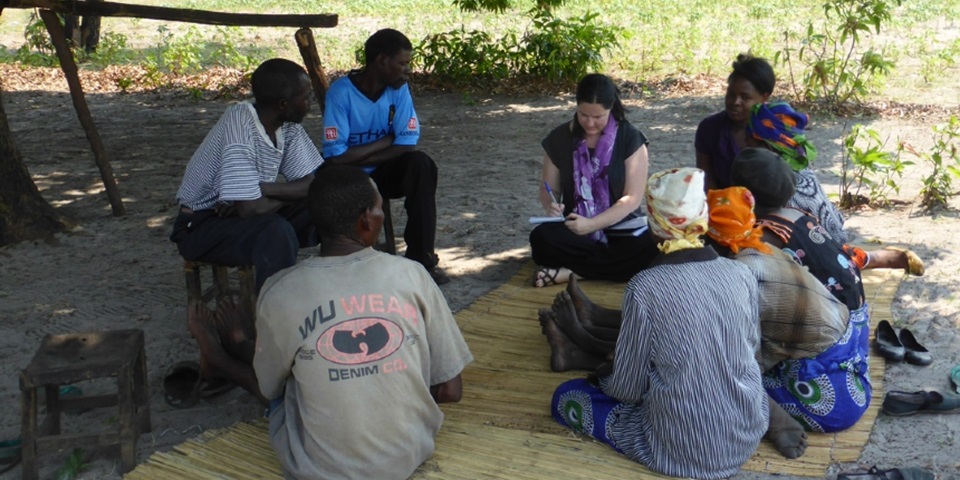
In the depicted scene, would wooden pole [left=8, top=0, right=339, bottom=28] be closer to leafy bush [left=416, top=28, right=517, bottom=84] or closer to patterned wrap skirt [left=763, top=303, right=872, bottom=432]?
patterned wrap skirt [left=763, top=303, right=872, bottom=432]

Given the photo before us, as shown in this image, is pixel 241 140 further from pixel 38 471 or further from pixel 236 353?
pixel 38 471

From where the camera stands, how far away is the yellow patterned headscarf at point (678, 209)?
307 cm

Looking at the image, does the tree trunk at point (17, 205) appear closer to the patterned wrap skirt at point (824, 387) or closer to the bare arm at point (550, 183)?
the bare arm at point (550, 183)

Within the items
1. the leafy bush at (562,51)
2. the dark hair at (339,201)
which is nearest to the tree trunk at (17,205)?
the dark hair at (339,201)

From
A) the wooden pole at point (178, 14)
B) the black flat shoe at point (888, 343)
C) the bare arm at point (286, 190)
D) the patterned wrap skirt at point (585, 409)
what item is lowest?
the black flat shoe at point (888, 343)

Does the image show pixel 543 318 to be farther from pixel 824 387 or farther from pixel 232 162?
pixel 232 162

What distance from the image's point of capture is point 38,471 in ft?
11.4

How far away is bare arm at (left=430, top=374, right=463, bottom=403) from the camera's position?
329 centimetres

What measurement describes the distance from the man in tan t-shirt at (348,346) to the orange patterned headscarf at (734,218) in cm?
104

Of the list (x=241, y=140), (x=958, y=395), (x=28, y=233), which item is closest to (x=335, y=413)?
(x=241, y=140)

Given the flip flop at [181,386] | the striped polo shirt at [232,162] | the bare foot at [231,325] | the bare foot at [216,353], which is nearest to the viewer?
the bare foot at [216,353]

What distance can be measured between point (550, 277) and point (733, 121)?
1270 mm

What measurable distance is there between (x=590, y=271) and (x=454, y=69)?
20.9 feet

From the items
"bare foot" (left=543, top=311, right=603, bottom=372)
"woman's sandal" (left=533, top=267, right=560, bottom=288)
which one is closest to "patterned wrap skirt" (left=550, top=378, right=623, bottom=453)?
"bare foot" (left=543, top=311, right=603, bottom=372)
